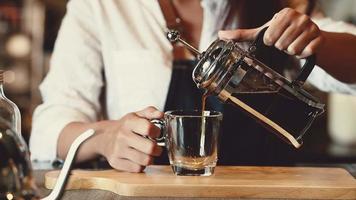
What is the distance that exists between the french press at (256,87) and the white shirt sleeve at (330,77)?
0.59 meters

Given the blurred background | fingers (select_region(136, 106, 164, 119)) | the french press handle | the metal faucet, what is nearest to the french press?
the french press handle

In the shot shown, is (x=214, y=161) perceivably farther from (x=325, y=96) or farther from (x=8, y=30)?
(x=8, y=30)

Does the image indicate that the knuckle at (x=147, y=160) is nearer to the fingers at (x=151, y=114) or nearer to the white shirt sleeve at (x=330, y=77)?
the fingers at (x=151, y=114)

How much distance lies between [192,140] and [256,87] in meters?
0.15

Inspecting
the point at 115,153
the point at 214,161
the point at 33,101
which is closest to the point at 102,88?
the point at 115,153

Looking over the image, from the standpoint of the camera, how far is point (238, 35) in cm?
125

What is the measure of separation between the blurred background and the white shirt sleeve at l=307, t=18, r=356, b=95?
1298mm

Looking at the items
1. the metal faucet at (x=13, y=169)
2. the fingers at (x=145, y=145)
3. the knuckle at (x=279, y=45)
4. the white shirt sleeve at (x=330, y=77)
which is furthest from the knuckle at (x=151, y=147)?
the white shirt sleeve at (x=330, y=77)

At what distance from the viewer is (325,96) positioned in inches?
125

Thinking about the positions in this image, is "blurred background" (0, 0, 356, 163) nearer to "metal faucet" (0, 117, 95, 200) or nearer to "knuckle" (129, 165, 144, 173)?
"knuckle" (129, 165, 144, 173)

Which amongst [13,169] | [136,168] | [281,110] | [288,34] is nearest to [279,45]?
[288,34]

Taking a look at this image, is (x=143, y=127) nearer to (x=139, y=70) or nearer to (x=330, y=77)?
(x=139, y=70)

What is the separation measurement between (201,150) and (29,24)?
2.25m

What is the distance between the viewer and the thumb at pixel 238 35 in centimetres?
124
